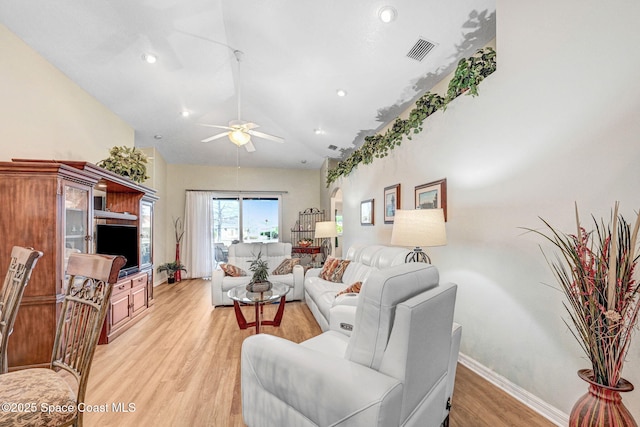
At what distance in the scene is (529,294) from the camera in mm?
1907

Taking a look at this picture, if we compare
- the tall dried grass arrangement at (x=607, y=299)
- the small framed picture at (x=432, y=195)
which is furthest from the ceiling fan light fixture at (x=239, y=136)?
the tall dried grass arrangement at (x=607, y=299)

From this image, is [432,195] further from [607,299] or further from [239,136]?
[239,136]

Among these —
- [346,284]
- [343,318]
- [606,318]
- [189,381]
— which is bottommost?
[189,381]

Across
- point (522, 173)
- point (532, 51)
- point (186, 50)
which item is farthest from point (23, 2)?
point (522, 173)

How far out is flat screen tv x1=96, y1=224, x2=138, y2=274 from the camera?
3.21 m

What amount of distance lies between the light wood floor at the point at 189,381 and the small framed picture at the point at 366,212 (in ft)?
6.11

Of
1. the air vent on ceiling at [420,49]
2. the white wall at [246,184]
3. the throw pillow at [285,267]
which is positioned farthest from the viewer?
the white wall at [246,184]

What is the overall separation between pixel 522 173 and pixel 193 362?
316cm

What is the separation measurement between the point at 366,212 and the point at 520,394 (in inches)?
124

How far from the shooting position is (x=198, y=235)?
696cm

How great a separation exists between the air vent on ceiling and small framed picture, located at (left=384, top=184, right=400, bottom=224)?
58.5 inches

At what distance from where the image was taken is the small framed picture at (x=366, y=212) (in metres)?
4.57

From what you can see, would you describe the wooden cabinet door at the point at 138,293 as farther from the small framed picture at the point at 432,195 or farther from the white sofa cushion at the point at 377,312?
the small framed picture at the point at 432,195

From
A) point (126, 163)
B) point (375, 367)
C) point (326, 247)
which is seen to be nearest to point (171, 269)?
point (126, 163)
